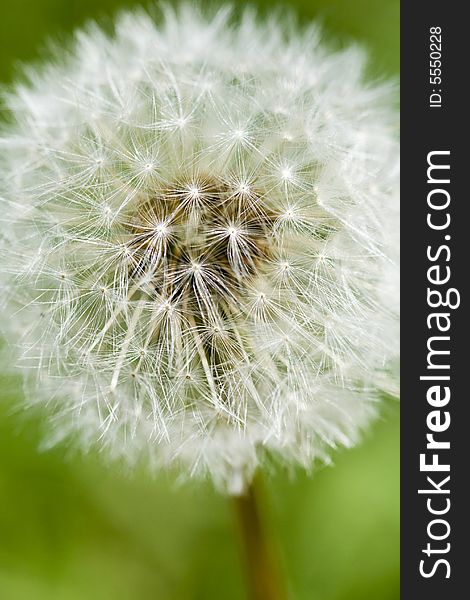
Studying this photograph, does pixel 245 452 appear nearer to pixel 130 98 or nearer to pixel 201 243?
pixel 201 243

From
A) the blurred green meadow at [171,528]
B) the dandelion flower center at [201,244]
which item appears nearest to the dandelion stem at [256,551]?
the blurred green meadow at [171,528]

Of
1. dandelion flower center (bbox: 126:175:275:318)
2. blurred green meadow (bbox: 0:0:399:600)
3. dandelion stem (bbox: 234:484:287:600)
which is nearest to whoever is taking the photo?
dandelion flower center (bbox: 126:175:275:318)

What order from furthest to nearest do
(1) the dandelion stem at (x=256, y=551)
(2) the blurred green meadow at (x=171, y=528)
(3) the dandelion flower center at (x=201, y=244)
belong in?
(2) the blurred green meadow at (x=171, y=528) < (1) the dandelion stem at (x=256, y=551) < (3) the dandelion flower center at (x=201, y=244)

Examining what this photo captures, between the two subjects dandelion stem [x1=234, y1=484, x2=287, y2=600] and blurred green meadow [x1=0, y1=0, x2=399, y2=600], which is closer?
dandelion stem [x1=234, y1=484, x2=287, y2=600]

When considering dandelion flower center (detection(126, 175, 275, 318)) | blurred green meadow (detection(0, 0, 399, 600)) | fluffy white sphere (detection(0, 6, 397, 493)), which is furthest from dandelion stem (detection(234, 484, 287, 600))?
dandelion flower center (detection(126, 175, 275, 318))

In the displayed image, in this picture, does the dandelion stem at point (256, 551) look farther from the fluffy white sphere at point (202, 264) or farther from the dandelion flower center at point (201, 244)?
the dandelion flower center at point (201, 244)

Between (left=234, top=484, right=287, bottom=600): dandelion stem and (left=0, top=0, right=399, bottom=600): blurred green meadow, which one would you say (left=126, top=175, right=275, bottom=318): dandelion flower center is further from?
(left=0, top=0, right=399, bottom=600): blurred green meadow

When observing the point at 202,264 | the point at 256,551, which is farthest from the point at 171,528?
the point at 202,264
